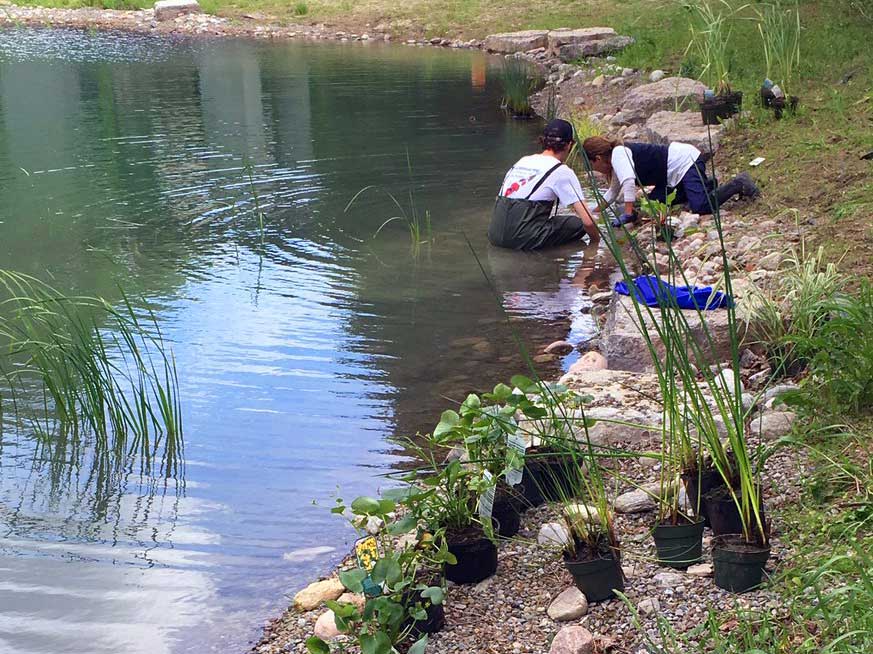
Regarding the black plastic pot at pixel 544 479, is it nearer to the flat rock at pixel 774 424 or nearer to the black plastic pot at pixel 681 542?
the black plastic pot at pixel 681 542

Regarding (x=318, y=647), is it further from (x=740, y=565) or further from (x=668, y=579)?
(x=740, y=565)

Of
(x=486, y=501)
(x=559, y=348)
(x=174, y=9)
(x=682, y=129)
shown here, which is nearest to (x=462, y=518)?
(x=486, y=501)

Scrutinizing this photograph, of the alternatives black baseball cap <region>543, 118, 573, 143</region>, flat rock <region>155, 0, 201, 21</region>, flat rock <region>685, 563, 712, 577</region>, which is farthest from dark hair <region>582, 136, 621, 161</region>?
flat rock <region>155, 0, 201, 21</region>

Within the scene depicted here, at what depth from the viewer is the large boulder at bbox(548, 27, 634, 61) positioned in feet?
69.6

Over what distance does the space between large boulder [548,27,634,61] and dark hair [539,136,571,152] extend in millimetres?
12864

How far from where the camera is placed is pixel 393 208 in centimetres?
1045

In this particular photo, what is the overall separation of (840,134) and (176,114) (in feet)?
34.0

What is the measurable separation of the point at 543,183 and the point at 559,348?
8.01 ft

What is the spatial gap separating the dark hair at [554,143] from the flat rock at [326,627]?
554 centimetres

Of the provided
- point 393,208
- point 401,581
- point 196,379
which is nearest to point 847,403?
point 401,581

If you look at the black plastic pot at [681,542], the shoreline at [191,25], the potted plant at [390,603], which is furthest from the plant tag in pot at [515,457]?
the shoreline at [191,25]

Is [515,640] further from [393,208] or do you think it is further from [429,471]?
[393,208]

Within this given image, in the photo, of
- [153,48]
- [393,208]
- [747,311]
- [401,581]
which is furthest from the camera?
[153,48]

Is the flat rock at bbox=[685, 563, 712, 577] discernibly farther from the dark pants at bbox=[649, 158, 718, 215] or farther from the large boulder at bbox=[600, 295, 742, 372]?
the dark pants at bbox=[649, 158, 718, 215]
